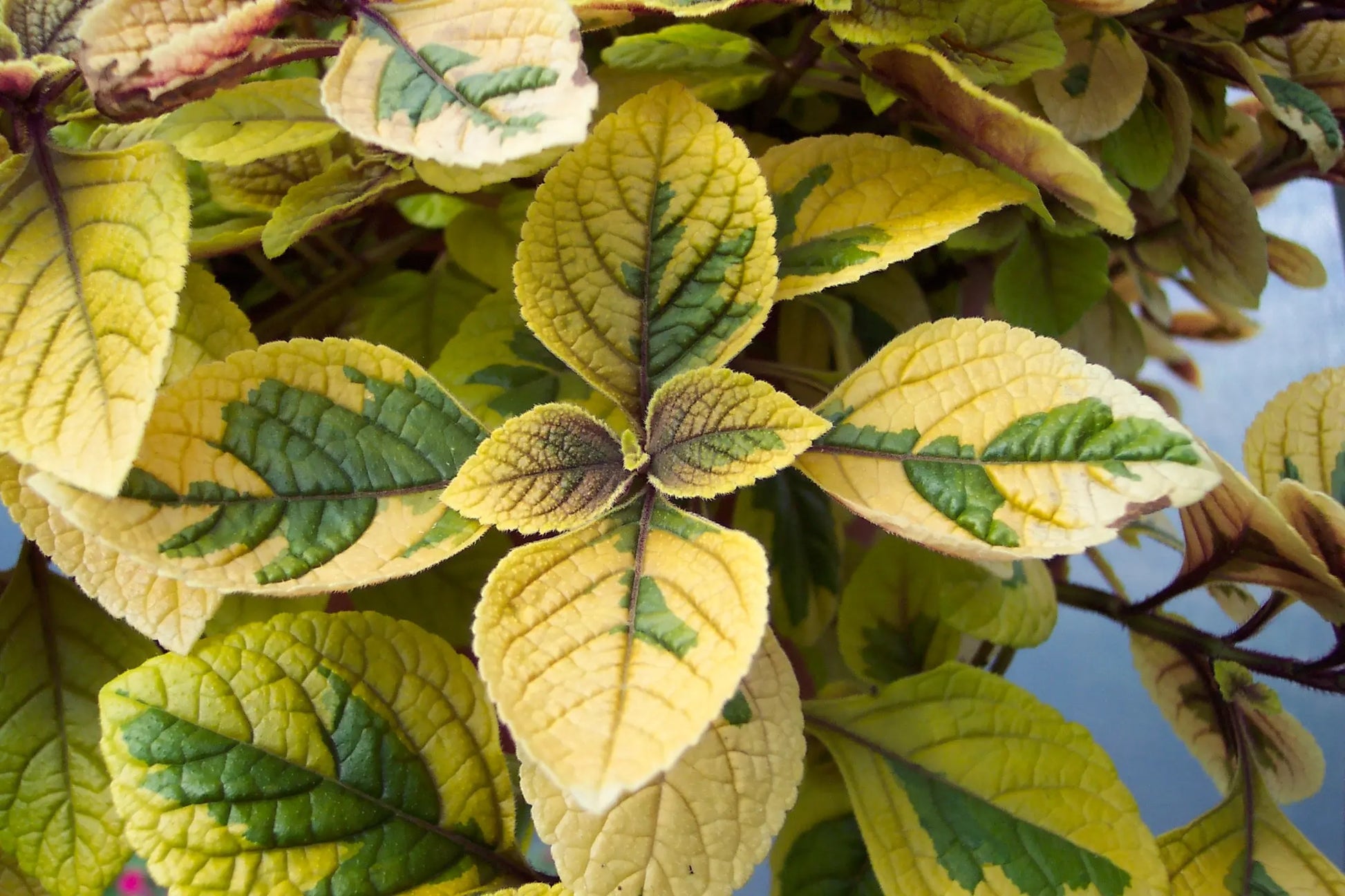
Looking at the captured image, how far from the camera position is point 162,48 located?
0.33 metres

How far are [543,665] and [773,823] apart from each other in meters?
0.12

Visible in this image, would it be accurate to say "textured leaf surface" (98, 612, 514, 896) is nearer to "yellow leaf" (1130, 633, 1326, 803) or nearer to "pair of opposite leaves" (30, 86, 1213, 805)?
"pair of opposite leaves" (30, 86, 1213, 805)

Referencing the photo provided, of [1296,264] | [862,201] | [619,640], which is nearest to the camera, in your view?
[619,640]

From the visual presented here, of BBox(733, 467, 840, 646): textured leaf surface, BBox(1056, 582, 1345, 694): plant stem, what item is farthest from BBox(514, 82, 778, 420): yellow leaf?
BBox(1056, 582, 1345, 694): plant stem

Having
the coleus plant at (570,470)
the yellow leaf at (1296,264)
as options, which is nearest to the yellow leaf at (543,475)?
the coleus plant at (570,470)

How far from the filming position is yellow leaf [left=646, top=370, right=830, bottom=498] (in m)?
0.35

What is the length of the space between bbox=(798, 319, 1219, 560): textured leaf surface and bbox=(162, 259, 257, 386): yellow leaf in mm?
234

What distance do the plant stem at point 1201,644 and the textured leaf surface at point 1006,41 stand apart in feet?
1.01

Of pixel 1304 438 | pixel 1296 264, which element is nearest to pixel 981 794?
pixel 1304 438

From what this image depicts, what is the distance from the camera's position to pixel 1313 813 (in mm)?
892

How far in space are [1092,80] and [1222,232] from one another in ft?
0.55

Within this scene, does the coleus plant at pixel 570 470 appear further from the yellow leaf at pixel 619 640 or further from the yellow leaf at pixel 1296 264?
the yellow leaf at pixel 1296 264

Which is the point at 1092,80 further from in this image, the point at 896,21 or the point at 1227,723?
the point at 1227,723

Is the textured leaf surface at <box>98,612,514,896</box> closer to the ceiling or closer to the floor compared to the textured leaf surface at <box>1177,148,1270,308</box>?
closer to the floor
